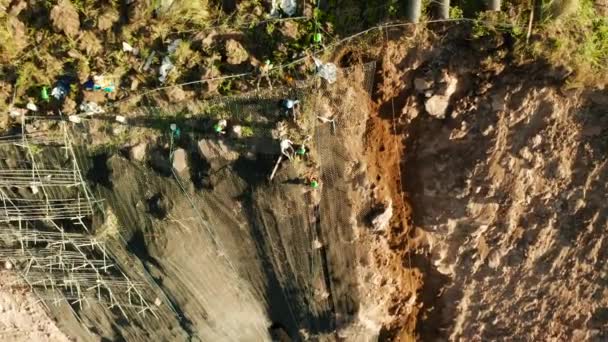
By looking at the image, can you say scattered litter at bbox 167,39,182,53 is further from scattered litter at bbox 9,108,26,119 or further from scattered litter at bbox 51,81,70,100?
scattered litter at bbox 9,108,26,119

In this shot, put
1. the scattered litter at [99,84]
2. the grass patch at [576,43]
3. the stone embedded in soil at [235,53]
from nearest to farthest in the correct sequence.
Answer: the grass patch at [576,43] → the stone embedded in soil at [235,53] → the scattered litter at [99,84]

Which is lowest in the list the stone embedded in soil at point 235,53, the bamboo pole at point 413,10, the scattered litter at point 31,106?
the scattered litter at point 31,106

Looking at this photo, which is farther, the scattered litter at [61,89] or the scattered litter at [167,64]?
the scattered litter at [61,89]

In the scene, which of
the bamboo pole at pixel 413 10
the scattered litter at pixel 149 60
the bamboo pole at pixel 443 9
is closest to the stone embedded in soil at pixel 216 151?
the scattered litter at pixel 149 60

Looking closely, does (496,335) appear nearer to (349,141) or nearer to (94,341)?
(349,141)

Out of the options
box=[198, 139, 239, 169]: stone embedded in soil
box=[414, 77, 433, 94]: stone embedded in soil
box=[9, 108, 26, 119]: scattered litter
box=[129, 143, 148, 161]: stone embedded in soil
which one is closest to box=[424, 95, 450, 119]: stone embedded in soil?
box=[414, 77, 433, 94]: stone embedded in soil

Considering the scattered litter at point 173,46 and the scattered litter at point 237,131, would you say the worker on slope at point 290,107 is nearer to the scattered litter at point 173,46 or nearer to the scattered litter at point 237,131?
the scattered litter at point 237,131

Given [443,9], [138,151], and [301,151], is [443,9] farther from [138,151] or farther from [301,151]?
[138,151]
